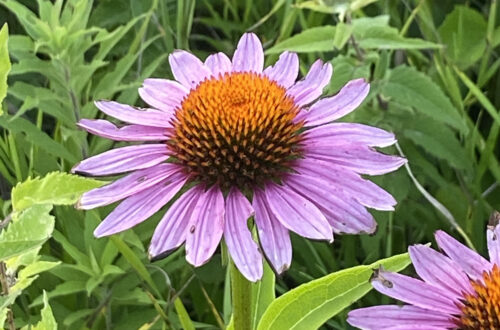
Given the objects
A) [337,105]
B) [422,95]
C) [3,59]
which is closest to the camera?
[3,59]

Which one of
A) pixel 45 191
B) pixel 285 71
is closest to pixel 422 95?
pixel 285 71

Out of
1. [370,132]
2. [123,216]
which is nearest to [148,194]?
[123,216]

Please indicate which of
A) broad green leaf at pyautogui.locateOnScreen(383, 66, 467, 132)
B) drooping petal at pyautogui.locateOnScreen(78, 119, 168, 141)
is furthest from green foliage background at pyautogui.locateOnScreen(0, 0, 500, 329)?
drooping petal at pyautogui.locateOnScreen(78, 119, 168, 141)

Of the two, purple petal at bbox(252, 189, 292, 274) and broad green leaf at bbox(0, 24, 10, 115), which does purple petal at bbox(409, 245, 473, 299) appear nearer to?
purple petal at bbox(252, 189, 292, 274)

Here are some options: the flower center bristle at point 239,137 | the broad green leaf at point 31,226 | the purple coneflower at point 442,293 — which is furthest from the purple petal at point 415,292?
the broad green leaf at point 31,226

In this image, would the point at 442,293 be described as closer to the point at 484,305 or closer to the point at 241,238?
the point at 484,305
